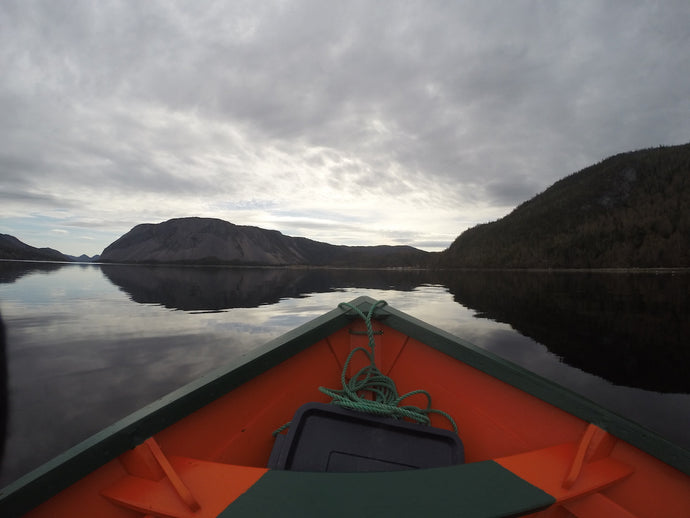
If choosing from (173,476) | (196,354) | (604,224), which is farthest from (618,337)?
(604,224)

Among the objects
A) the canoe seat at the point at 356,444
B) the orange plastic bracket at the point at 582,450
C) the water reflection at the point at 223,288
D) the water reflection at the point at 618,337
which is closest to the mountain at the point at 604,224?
the water reflection at the point at 223,288

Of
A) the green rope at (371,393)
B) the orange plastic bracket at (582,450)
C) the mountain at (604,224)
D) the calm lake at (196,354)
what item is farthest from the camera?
the mountain at (604,224)

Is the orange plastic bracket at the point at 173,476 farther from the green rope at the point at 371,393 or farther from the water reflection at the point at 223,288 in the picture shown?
the water reflection at the point at 223,288

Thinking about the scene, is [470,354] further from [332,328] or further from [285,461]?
[285,461]

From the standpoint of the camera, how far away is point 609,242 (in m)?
103

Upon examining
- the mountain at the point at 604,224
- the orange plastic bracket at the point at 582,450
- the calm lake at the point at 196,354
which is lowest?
the calm lake at the point at 196,354

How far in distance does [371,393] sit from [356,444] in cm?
104

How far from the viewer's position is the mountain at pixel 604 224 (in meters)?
94.8

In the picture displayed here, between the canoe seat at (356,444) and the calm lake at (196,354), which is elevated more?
the canoe seat at (356,444)

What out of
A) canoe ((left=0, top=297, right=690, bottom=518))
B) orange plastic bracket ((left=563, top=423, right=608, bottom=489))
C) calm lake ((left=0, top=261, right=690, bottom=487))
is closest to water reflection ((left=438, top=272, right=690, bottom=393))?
calm lake ((left=0, top=261, right=690, bottom=487))

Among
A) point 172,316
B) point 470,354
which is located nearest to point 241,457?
point 470,354

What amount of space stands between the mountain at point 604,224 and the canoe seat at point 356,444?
121m

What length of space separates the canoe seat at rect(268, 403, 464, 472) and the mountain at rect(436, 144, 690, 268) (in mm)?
121294

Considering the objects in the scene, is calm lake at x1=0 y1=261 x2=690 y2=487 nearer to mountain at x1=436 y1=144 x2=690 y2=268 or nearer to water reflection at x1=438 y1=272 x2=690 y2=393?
water reflection at x1=438 y1=272 x2=690 y2=393
